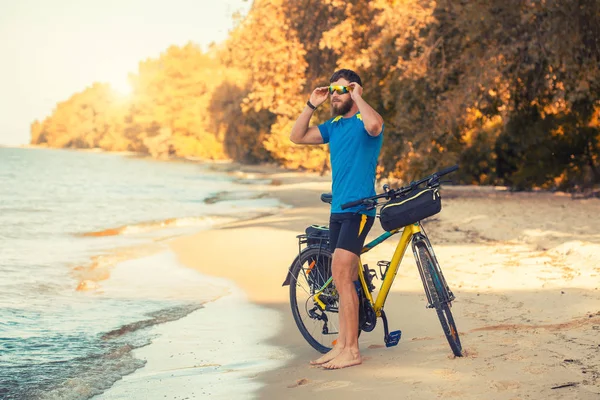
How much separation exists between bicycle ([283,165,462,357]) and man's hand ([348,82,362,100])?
25.5 inches

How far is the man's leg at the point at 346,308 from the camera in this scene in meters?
5.59

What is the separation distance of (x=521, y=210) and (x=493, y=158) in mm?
8156

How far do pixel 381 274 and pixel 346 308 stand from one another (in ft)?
1.32

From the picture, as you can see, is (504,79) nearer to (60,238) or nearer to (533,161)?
(533,161)

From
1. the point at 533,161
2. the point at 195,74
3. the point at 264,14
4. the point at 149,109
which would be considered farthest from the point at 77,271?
the point at 149,109

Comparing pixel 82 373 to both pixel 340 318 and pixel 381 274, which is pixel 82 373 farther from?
pixel 381 274

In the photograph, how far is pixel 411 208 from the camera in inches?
212

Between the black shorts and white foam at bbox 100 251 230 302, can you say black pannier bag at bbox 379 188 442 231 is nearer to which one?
the black shorts

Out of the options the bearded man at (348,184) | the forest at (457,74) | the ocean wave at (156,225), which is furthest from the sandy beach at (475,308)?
the ocean wave at (156,225)

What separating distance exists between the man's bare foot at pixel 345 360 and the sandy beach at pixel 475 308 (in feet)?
0.25

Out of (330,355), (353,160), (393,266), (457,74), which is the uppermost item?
(457,74)

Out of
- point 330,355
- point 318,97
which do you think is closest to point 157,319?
point 330,355

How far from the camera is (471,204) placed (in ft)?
62.1

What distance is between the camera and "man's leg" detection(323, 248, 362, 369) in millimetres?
5586
